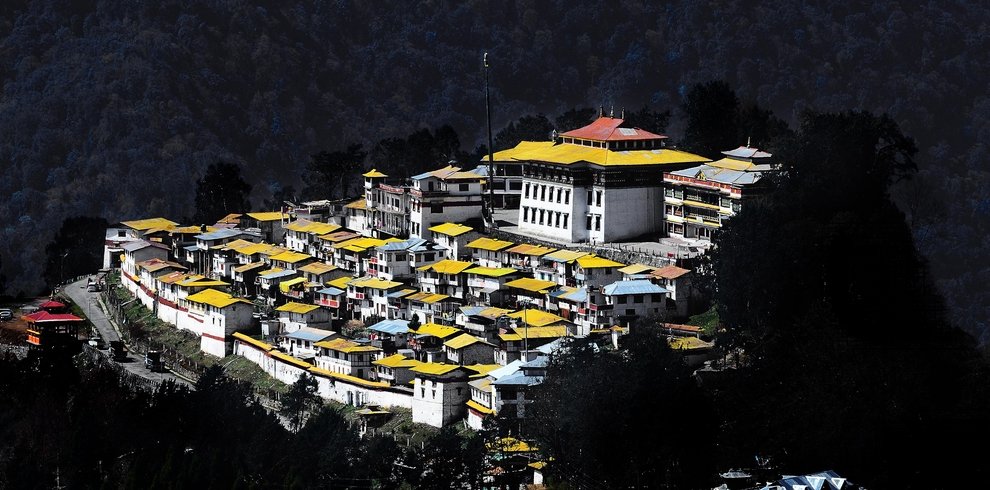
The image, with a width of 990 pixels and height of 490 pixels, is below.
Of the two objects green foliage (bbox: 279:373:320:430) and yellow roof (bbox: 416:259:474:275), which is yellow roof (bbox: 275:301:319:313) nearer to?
yellow roof (bbox: 416:259:474:275)

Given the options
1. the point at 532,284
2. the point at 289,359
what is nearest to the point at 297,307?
the point at 289,359

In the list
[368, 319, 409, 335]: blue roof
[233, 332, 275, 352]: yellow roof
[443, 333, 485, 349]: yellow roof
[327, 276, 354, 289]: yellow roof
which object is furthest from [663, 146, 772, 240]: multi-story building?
[233, 332, 275, 352]: yellow roof

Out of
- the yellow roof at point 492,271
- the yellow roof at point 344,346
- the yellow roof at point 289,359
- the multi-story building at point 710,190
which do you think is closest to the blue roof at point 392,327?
the yellow roof at point 344,346

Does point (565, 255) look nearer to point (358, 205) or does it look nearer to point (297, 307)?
point (297, 307)

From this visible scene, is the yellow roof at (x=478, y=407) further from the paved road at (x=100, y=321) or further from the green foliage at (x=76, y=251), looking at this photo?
the green foliage at (x=76, y=251)

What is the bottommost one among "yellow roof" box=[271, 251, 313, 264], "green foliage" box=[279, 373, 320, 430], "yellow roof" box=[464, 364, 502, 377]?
"green foliage" box=[279, 373, 320, 430]

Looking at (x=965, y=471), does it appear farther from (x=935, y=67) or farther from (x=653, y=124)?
(x=935, y=67)

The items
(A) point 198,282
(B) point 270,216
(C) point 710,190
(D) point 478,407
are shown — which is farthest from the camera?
(B) point 270,216
